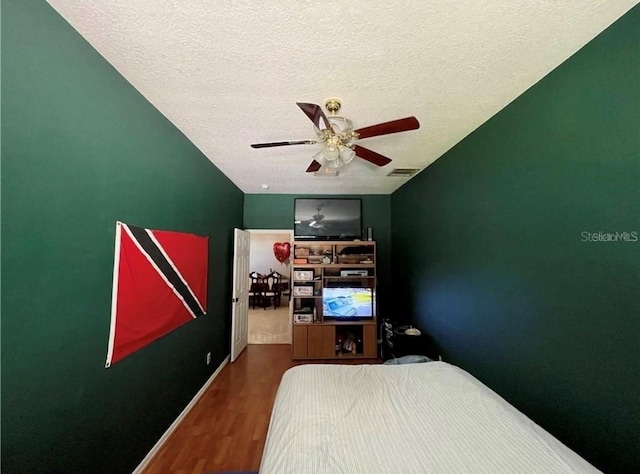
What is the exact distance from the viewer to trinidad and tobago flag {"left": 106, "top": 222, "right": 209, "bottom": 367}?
5.02ft

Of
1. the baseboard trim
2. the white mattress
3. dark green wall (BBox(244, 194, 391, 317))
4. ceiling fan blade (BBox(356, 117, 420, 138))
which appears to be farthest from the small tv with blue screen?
ceiling fan blade (BBox(356, 117, 420, 138))

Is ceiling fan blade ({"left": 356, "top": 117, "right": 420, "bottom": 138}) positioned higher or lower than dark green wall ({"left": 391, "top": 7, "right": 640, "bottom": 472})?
higher

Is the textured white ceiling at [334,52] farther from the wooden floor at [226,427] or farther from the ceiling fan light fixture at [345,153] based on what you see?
the wooden floor at [226,427]

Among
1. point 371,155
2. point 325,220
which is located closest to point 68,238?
point 371,155

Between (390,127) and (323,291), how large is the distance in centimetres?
276

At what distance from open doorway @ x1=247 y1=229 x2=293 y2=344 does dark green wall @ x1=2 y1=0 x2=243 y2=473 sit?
2710mm

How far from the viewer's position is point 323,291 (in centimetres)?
388

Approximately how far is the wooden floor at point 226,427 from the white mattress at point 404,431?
2.89 ft

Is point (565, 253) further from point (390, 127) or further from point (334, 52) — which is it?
point (334, 52)

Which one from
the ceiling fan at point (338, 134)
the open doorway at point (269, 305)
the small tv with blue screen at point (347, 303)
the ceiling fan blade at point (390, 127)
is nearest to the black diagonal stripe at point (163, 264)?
the ceiling fan at point (338, 134)

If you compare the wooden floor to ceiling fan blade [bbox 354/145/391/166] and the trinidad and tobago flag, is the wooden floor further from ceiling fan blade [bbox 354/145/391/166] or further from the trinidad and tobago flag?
ceiling fan blade [bbox 354/145/391/166]

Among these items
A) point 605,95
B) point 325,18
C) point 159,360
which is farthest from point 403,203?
point 159,360

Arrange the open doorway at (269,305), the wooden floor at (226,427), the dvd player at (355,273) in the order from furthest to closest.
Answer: the open doorway at (269,305)
the dvd player at (355,273)
the wooden floor at (226,427)

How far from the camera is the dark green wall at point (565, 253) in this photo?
1144mm
